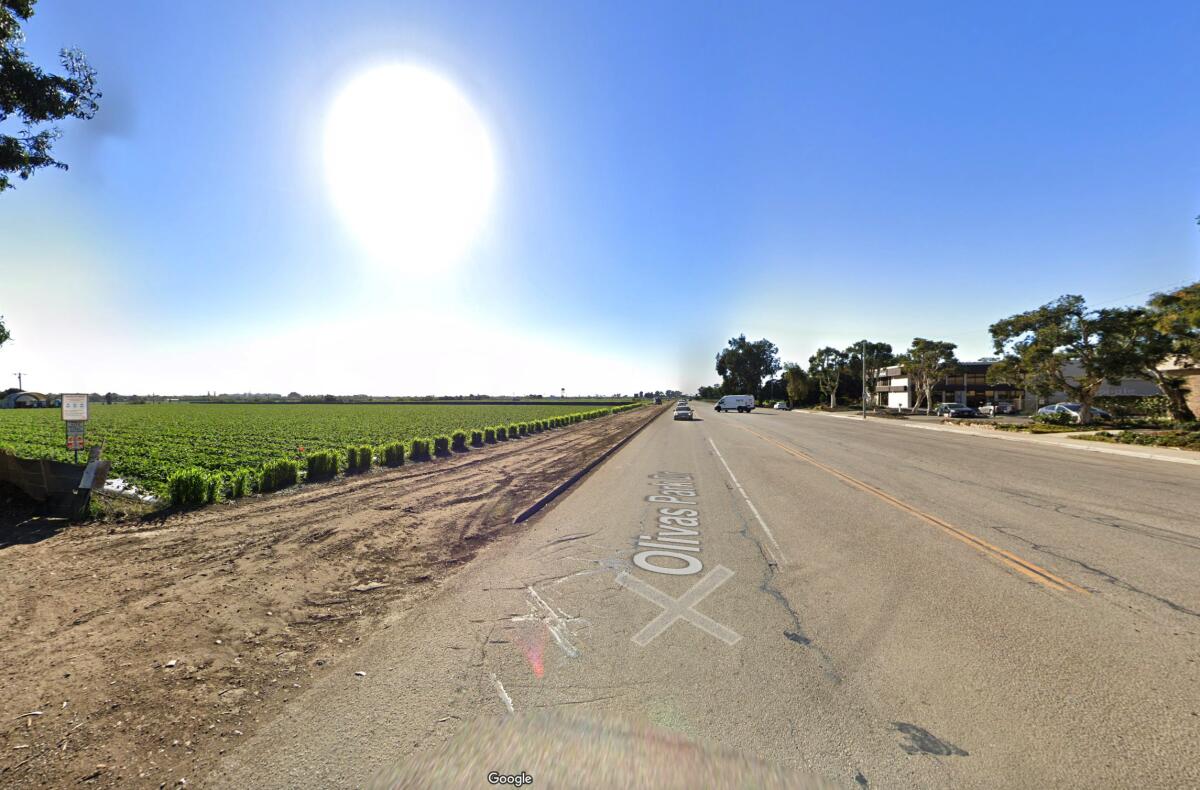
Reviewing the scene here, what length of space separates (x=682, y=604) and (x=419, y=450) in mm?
14325

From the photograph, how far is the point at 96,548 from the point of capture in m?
6.34

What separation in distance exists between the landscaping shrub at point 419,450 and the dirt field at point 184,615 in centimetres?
751

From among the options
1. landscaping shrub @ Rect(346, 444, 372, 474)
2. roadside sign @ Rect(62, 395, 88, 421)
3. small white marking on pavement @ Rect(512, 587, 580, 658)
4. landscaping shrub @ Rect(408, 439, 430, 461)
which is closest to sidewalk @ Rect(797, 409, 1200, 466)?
small white marking on pavement @ Rect(512, 587, 580, 658)

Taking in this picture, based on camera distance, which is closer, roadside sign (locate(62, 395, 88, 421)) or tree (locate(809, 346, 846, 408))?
roadside sign (locate(62, 395, 88, 421))

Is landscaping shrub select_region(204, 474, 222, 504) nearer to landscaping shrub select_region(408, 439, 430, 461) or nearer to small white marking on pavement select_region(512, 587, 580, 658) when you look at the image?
landscaping shrub select_region(408, 439, 430, 461)

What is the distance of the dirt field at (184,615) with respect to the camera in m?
2.77

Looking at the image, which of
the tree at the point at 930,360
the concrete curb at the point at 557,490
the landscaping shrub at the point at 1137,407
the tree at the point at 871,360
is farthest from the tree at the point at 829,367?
the concrete curb at the point at 557,490

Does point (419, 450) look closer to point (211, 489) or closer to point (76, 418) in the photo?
point (211, 489)

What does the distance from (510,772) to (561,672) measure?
0.94m

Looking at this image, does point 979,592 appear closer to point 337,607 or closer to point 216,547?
point 337,607

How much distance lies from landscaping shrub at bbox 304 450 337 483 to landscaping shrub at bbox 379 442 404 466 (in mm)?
2196

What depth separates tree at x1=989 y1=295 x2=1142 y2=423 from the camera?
2612 centimetres

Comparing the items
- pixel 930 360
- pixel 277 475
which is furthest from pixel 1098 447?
pixel 930 360

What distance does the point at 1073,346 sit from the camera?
1109 inches
